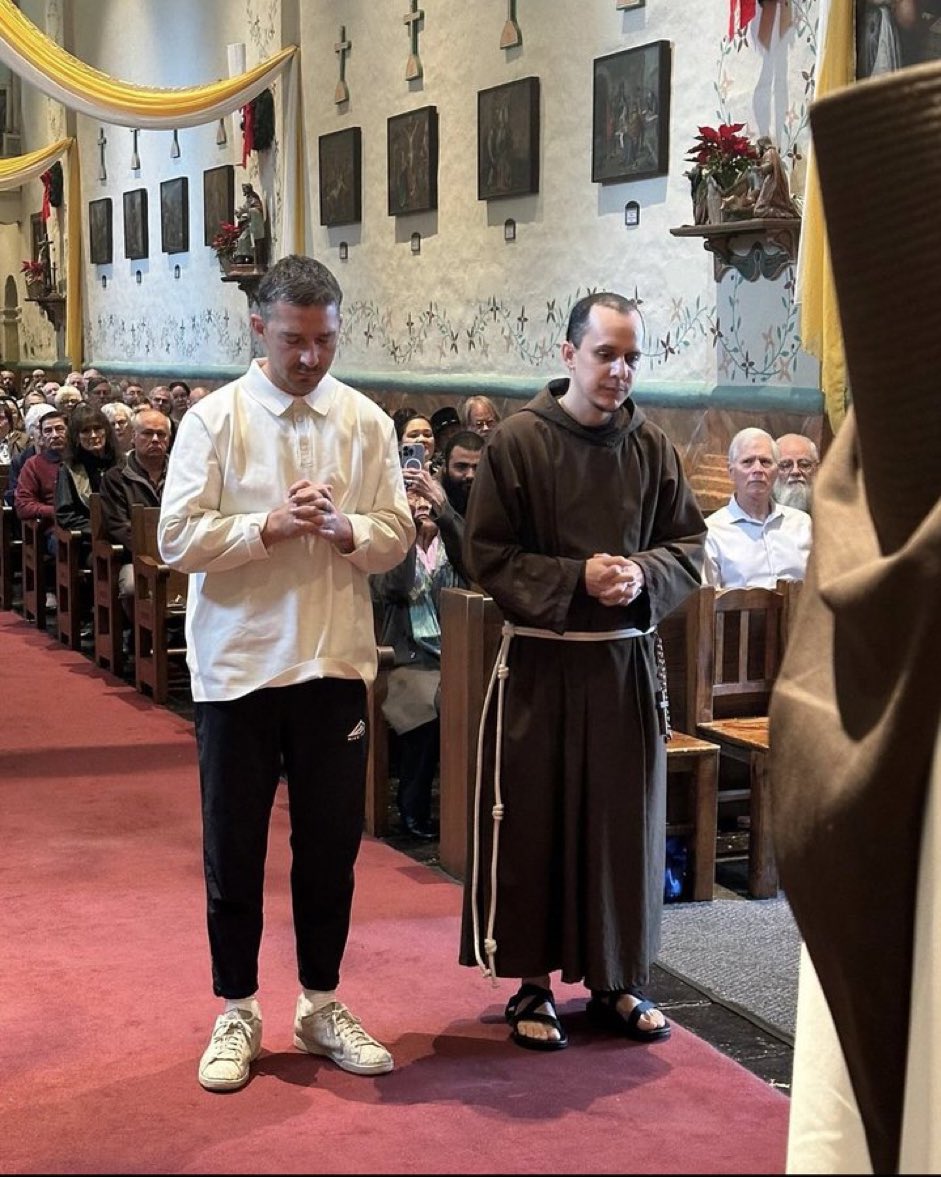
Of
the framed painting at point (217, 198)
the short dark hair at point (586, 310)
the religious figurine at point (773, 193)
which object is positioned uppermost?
the framed painting at point (217, 198)

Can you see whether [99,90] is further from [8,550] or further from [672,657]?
[672,657]

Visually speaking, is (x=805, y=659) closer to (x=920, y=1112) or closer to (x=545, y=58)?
(x=920, y=1112)

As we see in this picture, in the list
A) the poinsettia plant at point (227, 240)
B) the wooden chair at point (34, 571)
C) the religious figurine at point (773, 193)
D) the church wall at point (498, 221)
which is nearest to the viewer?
the religious figurine at point (773, 193)

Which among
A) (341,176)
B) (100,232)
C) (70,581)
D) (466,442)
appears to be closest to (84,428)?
(70,581)

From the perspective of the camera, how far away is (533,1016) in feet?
→ 13.1

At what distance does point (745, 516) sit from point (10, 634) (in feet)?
18.5

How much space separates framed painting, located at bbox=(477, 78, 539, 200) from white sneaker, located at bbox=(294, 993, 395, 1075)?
22.8ft

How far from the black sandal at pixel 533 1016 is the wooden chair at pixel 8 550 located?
799 cm

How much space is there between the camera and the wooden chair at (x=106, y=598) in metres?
8.88

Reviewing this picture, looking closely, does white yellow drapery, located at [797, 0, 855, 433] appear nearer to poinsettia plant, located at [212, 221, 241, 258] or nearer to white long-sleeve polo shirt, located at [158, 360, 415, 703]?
white long-sleeve polo shirt, located at [158, 360, 415, 703]

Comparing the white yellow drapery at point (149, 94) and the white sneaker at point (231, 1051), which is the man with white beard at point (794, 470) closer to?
the white sneaker at point (231, 1051)

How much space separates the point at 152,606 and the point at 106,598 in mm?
877

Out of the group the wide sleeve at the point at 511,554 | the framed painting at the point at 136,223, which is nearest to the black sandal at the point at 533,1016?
the wide sleeve at the point at 511,554

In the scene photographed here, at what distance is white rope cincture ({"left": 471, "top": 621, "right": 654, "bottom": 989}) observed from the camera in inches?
153
